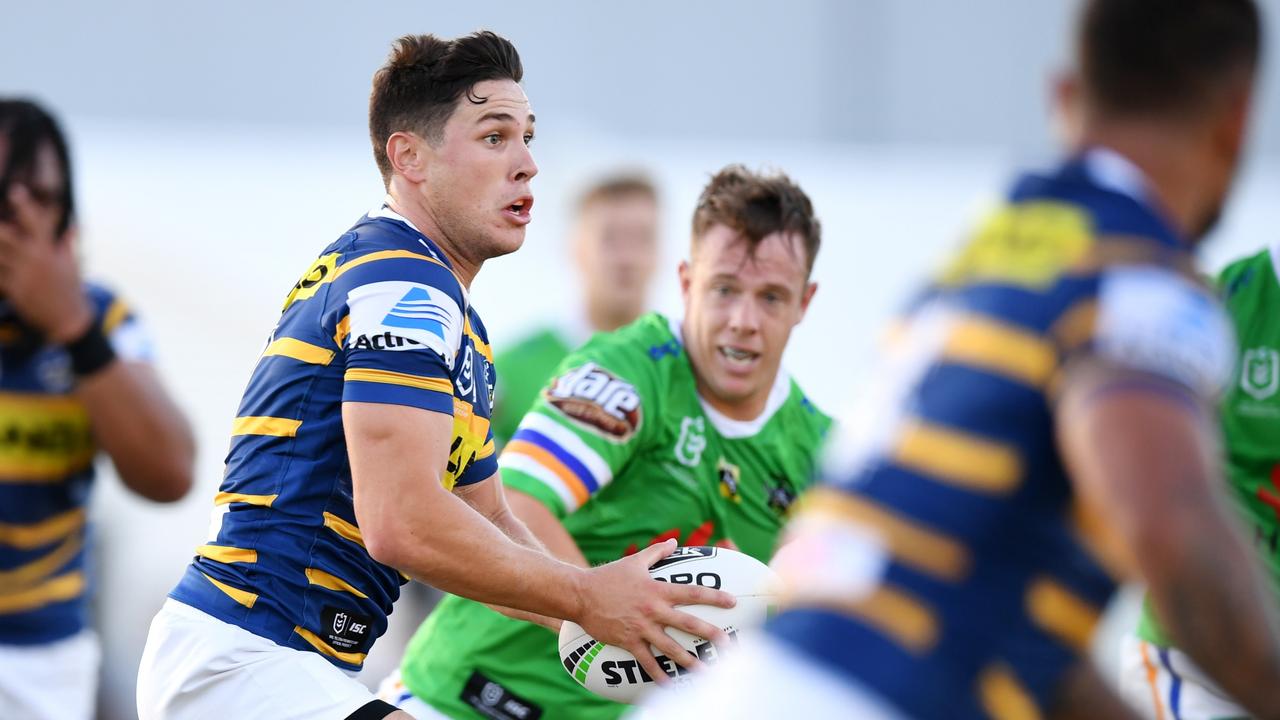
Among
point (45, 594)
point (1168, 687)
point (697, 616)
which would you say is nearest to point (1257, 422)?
point (1168, 687)

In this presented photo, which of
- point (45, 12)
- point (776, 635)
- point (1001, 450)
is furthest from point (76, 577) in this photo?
point (45, 12)

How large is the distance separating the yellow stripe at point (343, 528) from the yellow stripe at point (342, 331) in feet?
1.33

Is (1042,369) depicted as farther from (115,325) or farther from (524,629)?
Result: (115,325)

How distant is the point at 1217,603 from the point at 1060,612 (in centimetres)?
29

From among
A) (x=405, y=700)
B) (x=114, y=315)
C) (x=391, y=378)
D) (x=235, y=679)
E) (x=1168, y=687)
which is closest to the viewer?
(x=391, y=378)

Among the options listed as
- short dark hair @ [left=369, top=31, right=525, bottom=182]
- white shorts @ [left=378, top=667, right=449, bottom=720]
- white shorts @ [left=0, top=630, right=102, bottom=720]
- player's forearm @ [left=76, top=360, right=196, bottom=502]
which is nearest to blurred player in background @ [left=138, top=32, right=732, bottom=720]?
short dark hair @ [left=369, top=31, right=525, bottom=182]

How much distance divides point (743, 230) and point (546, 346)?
151 inches

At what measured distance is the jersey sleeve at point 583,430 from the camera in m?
4.56

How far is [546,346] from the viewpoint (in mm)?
8688

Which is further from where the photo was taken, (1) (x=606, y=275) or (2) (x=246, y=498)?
(1) (x=606, y=275)

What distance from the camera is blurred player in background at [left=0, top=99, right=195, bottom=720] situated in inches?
217

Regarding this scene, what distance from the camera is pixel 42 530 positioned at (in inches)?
220

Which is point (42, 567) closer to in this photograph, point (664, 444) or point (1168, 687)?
point (664, 444)

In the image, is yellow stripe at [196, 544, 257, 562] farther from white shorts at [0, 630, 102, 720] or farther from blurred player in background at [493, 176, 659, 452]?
blurred player in background at [493, 176, 659, 452]
